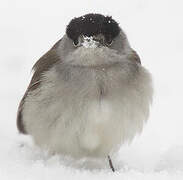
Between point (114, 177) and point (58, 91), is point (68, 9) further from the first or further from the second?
point (114, 177)

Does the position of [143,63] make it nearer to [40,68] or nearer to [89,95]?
[40,68]

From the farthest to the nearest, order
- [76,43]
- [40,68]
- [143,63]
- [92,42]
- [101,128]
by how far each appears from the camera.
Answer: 1. [143,63]
2. [40,68]
3. [76,43]
4. [101,128]
5. [92,42]

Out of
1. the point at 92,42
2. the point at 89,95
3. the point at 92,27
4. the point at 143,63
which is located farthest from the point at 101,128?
the point at 143,63

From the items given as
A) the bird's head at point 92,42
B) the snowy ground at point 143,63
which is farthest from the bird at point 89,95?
the snowy ground at point 143,63

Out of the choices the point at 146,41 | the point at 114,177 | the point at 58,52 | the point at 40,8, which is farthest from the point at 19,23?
the point at 114,177

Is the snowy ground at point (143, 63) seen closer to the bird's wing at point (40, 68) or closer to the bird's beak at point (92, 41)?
the bird's wing at point (40, 68)

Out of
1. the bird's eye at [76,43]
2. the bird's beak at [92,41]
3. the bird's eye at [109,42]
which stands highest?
the bird's beak at [92,41]
